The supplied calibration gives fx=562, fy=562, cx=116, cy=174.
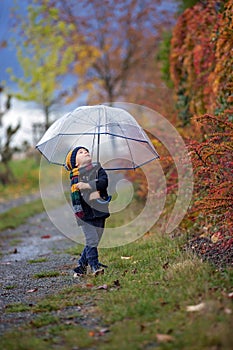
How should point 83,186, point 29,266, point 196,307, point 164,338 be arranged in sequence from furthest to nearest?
point 29,266, point 83,186, point 196,307, point 164,338

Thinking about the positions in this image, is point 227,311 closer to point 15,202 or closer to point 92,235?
point 92,235

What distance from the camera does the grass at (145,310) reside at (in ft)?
11.9

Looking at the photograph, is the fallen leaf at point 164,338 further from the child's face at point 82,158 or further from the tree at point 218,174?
the child's face at point 82,158

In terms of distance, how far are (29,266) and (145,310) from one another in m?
3.25

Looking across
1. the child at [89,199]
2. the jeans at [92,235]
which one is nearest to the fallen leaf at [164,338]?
the child at [89,199]

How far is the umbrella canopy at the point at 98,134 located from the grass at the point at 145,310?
4.60ft

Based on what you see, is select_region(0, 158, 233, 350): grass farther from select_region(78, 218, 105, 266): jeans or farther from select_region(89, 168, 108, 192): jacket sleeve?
select_region(89, 168, 108, 192): jacket sleeve

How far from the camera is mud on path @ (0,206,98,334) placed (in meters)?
4.61

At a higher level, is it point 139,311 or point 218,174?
point 218,174

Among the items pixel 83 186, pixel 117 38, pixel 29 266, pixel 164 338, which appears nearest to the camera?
pixel 164 338

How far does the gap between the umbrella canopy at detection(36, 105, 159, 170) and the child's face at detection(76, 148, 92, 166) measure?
0.36m

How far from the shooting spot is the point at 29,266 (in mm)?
7195

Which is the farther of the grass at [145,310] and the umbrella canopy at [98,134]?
the umbrella canopy at [98,134]

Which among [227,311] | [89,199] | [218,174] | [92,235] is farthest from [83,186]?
[227,311]
